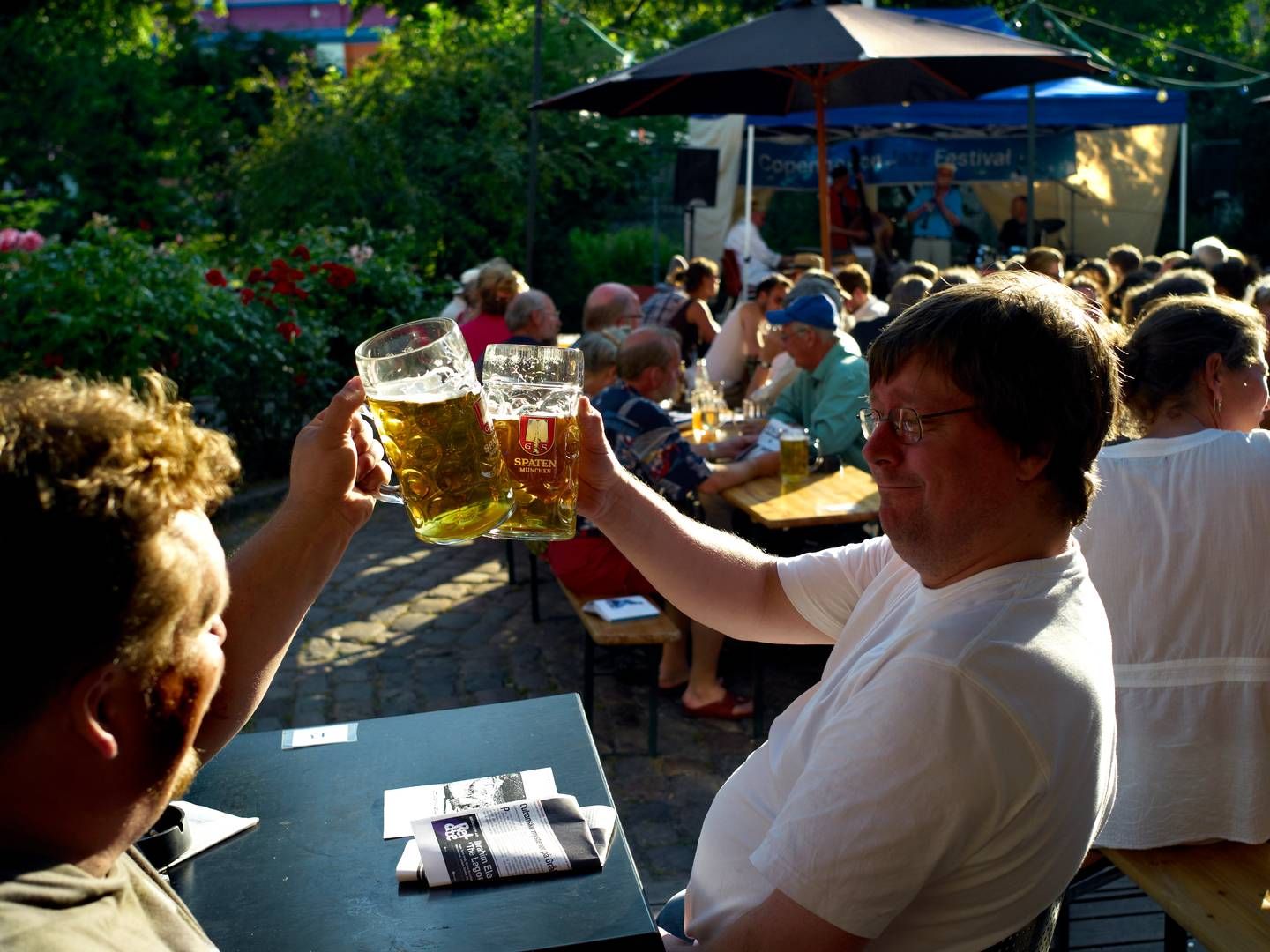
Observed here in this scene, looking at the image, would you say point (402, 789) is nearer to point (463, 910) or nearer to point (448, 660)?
point (463, 910)

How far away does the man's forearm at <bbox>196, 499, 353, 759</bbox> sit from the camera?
1739mm

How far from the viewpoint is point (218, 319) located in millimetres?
7324

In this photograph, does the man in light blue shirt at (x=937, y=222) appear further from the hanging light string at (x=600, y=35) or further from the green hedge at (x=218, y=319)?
the green hedge at (x=218, y=319)

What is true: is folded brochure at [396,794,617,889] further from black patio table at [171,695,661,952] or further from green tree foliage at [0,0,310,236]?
green tree foliage at [0,0,310,236]

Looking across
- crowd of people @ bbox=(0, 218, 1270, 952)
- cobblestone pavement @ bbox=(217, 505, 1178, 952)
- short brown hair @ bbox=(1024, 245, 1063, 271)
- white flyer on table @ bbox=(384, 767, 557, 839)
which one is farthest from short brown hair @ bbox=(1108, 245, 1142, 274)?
white flyer on table @ bbox=(384, 767, 557, 839)

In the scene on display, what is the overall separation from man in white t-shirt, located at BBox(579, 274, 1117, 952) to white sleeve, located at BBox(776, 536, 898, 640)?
0.14 meters

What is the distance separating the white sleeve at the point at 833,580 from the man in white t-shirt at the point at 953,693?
14 cm

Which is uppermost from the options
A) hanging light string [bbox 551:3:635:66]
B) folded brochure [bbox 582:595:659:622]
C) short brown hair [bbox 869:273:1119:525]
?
hanging light string [bbox 551:3:635:66]

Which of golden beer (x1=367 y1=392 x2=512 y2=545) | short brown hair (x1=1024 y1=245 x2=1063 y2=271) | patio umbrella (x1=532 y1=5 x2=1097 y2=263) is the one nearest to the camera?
golden beer (x1=367 y1=392 x2=512 y2=545)

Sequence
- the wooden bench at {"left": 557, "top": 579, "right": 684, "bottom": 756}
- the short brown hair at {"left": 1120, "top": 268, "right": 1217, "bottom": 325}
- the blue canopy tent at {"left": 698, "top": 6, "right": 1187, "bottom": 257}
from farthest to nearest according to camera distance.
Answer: the blue canopy tent at {"left": 698, "top": 6, "right": 1187, "bottom": 257}
the wooden bench at {"left": 557, "top": 579, "right": 684, "bottom": 756}
the short brown hair at {"left": 1120, "top": 268, "right": 1217, "bottom": 325}

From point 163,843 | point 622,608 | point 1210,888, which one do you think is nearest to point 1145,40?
point 622,608

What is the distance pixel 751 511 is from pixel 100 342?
4.08m

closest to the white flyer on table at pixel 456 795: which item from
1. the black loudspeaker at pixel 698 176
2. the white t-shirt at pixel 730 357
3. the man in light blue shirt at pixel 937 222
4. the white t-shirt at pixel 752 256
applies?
the white t-shirt at pixel 730 357

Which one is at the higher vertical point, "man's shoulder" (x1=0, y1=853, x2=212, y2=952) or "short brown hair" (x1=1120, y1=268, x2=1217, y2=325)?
"short brown hair" (x1=1120, y1=268, x2=1217, y2=325)
